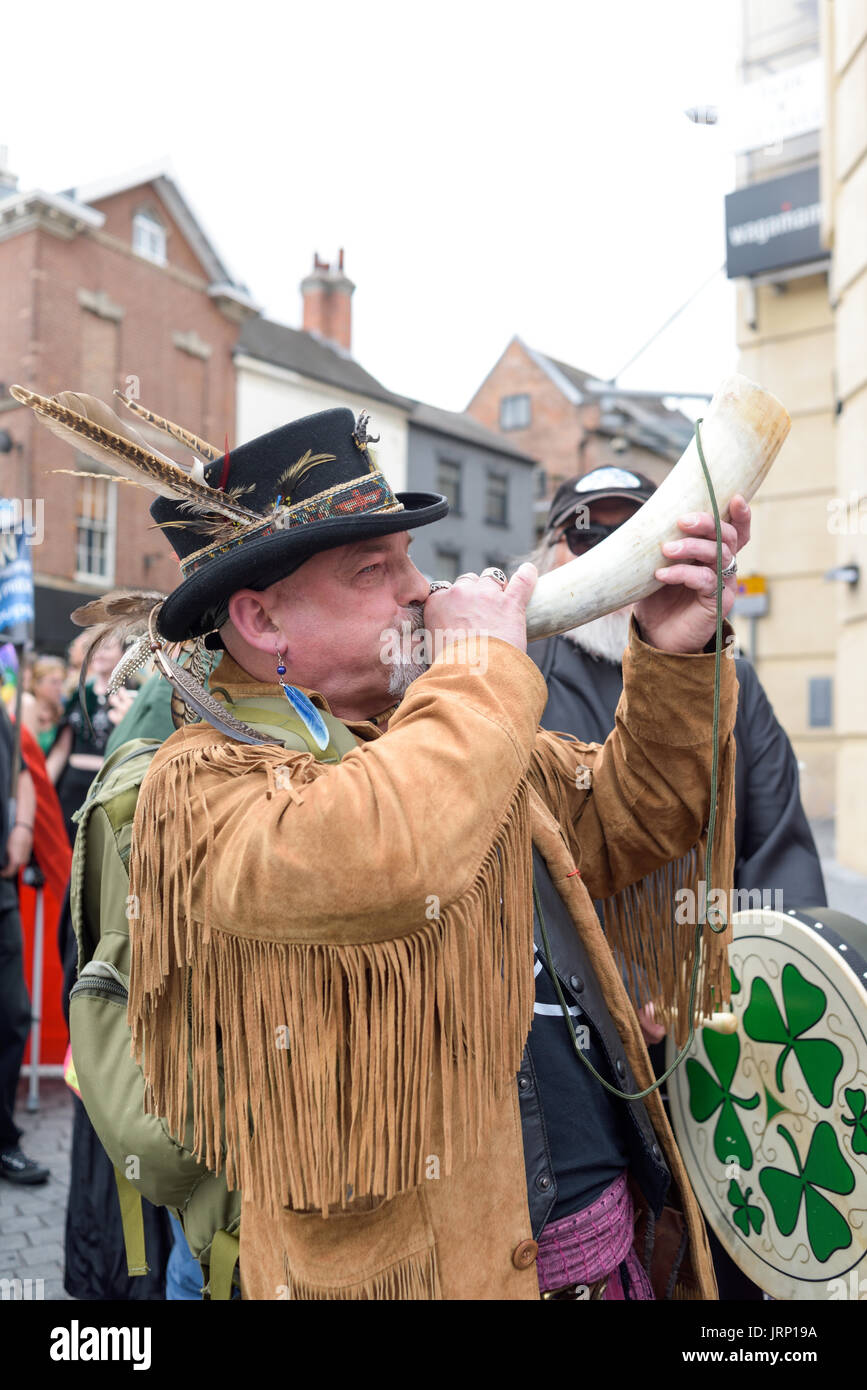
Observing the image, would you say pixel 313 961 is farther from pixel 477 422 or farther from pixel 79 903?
pixel 477 422

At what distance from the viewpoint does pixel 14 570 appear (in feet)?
18.5

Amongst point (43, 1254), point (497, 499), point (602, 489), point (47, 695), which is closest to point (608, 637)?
point (602, 489)

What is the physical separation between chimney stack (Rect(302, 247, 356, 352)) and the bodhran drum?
23.7 metres

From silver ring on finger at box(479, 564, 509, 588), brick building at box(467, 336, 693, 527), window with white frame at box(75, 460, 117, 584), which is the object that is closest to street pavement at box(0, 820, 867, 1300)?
silver ring on finger at box(479, 564, 509, 588)

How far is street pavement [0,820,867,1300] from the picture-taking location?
11.0 ft

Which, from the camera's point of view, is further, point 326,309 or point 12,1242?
point 326,309

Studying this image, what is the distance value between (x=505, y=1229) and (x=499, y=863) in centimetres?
46

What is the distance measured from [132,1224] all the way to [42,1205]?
245cm

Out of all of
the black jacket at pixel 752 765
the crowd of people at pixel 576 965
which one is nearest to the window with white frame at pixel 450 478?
the crowd of people at pixel 576 965

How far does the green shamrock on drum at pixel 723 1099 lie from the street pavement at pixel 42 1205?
1.97 metres

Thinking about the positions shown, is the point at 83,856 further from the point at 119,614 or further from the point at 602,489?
the point at 602,489

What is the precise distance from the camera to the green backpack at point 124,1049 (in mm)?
1592

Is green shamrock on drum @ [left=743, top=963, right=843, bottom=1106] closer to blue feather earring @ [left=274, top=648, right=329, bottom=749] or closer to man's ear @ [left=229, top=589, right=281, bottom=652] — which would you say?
blue feather earring @ [left=274, top=648, right=329, bottom=749]

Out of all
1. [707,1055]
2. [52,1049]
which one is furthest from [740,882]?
[52,1049]
